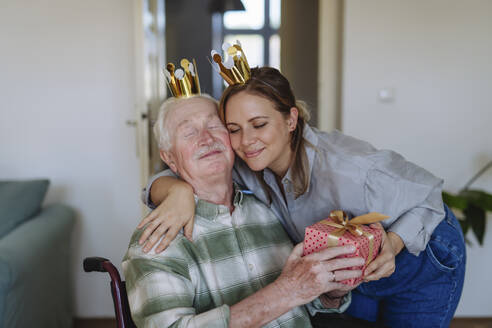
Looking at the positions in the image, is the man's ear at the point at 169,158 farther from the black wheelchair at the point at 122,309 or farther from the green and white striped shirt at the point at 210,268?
the black wheelchair at the point at 122,309

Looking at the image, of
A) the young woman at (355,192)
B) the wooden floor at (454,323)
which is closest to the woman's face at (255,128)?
the young woman at (355,192)

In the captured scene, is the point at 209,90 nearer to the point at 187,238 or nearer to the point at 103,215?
the point at 103,215

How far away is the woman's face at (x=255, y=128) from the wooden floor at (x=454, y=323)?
2.00 meters

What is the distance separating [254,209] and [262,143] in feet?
0.83

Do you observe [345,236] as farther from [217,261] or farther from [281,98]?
[281,98]

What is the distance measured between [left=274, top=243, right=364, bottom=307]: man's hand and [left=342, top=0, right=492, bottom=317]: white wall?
1754 mm

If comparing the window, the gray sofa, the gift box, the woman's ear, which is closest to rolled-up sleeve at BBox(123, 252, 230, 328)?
the gift box

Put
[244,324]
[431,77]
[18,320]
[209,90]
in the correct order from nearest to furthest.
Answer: [244,324]
[18,320]
[431,77]
[209,90]

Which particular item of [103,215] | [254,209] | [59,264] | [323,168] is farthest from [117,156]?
[323,168]

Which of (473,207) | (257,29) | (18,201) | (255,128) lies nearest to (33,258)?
(18,201)

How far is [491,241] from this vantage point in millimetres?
2779

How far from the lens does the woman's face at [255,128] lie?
1288 mm

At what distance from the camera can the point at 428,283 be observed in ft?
4.49

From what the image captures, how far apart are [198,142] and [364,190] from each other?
1.72 feet
